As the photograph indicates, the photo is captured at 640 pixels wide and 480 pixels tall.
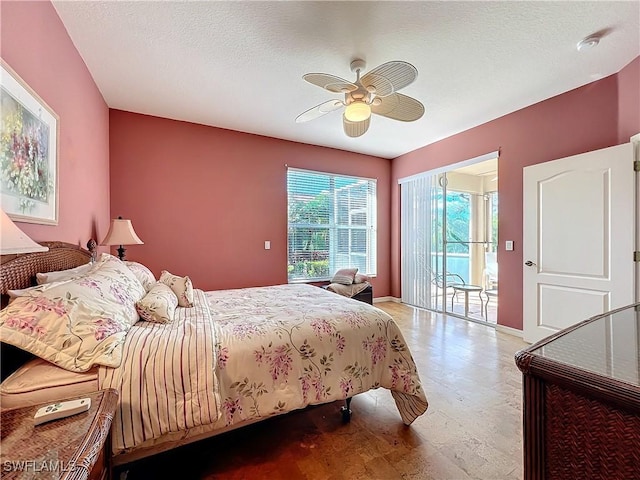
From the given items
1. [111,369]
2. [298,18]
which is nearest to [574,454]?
[111,369]

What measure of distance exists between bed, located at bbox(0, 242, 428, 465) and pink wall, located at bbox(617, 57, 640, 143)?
277cm

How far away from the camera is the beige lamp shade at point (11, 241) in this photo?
0.88 metres

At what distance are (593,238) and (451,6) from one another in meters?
2.39

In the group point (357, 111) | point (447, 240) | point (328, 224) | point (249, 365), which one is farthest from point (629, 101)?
point (249, 365)

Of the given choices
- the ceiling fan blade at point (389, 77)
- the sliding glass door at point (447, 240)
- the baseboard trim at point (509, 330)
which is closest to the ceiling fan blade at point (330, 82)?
the ceiling fan blade at point (389, 77)

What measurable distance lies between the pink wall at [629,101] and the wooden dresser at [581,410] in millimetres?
2783

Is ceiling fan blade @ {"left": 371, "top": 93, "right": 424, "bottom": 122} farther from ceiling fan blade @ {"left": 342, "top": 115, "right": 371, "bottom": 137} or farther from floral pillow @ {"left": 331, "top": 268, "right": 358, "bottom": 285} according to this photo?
floral pillow @ {"left": 331, "top": 268, "right": 358, "bottom": 285}

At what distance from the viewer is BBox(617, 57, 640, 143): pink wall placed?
240 cm

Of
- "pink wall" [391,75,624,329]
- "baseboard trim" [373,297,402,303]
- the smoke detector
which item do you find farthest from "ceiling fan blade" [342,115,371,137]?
"baseboard trim" [373,297,402,303]

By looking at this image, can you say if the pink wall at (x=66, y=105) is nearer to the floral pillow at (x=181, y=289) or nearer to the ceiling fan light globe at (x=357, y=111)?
the floral pillow at (x=181, y=289)

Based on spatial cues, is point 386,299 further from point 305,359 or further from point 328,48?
point 328,48

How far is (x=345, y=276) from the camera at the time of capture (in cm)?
430

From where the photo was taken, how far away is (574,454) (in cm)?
63

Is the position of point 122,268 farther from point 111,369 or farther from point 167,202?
point 167,202
